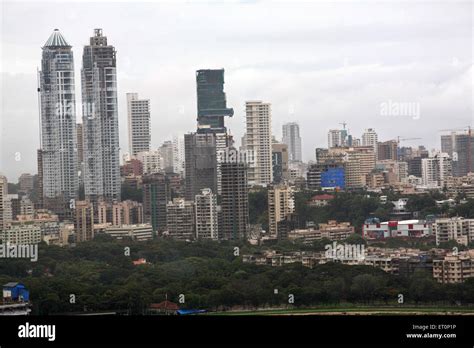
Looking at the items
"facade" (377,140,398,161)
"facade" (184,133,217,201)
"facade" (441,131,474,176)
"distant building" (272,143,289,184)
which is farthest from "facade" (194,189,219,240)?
"facade" (441,131,474,176)

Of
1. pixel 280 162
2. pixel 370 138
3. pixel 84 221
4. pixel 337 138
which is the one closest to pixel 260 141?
pixel 280 162

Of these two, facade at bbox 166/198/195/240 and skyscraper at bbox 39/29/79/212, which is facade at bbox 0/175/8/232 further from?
facade at bbox 166/198/195/240

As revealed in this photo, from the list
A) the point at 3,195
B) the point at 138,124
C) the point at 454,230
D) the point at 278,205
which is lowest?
the point at 454,230

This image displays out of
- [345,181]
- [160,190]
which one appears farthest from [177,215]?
[345,181]

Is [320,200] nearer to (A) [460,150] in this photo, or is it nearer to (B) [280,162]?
(B) [280,162]

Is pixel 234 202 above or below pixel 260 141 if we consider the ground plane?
below

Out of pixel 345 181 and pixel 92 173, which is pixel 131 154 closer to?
pixel 92 173
